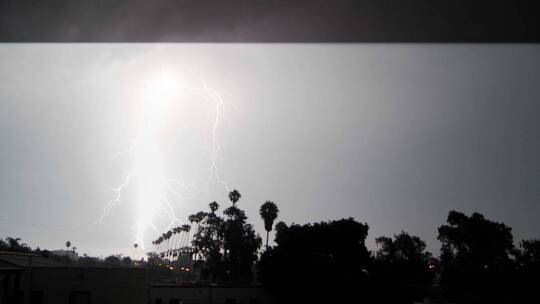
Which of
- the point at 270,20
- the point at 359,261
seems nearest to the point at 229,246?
the point at 359,261

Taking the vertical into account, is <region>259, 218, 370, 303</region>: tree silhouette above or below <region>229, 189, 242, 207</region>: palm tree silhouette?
below

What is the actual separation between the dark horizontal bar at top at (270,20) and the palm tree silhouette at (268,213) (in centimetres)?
3409

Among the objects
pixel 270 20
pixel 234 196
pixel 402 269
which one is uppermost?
pixel 234 196

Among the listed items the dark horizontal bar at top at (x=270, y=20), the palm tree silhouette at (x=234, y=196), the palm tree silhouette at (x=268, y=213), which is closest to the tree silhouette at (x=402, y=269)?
the palm tree silhouette at (x=268, y=213)

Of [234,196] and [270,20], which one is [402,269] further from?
[270,20]

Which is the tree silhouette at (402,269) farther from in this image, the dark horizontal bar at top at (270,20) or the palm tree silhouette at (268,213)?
the dark horizontal bar at top at (270,20)

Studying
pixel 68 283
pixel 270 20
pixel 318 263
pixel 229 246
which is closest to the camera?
pixel 270 20

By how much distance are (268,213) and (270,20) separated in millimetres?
34282

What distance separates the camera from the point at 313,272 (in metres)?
20.1

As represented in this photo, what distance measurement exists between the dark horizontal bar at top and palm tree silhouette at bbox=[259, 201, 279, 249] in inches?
1342

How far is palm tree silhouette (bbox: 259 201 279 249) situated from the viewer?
35.8 meters

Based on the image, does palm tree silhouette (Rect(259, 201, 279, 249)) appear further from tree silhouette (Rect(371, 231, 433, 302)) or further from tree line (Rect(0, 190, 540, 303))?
tree silhouette (Rect(371, 231, 433, 302))

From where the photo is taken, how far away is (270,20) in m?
2.51

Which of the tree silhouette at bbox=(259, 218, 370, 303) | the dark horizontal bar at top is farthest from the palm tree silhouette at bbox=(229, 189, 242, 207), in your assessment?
the dark horizontal bar at top
